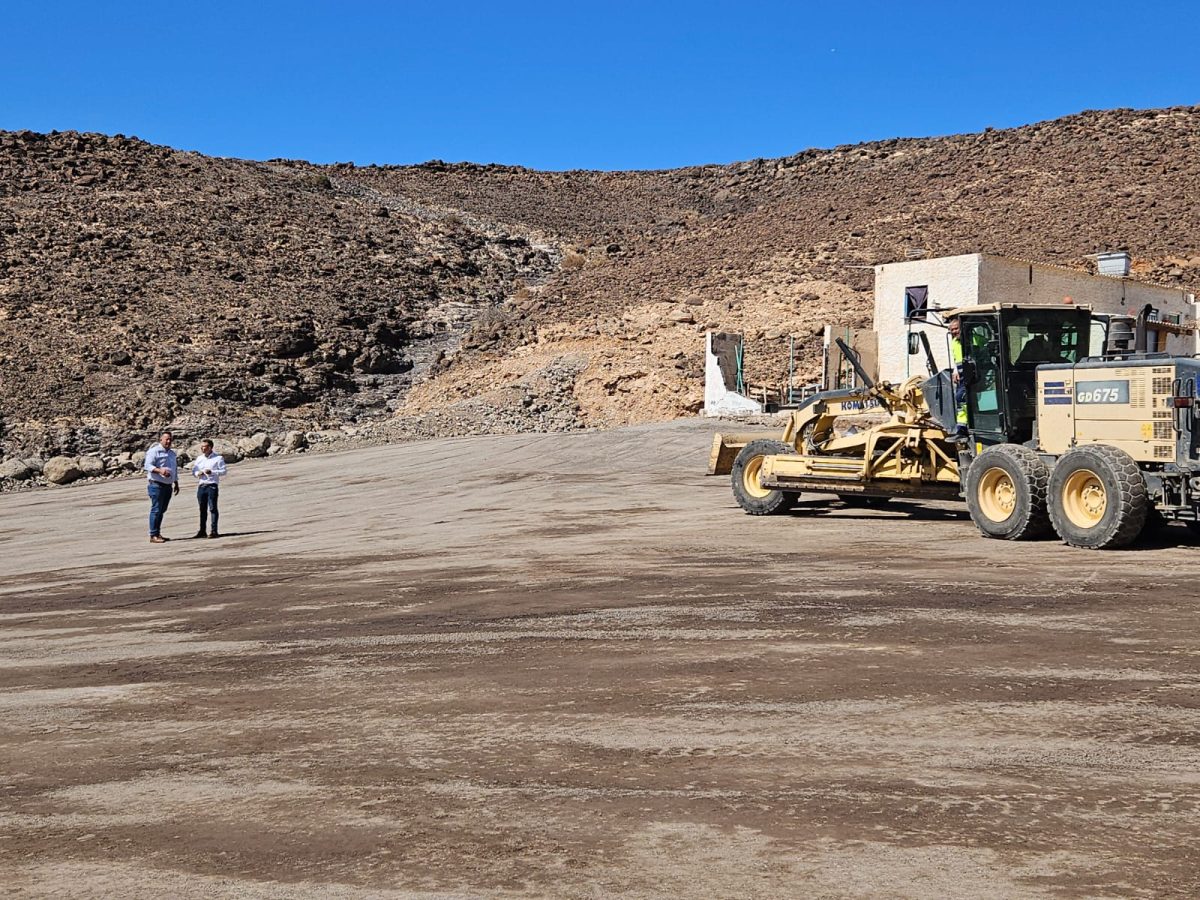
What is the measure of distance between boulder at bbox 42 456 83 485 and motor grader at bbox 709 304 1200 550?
19674 mm

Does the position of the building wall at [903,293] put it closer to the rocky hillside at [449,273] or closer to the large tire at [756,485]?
the rocky hillside at [449,273]

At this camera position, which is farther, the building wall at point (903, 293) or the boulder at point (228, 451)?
the boulder at point (228, 451)

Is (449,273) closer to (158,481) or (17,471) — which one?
(17,471)

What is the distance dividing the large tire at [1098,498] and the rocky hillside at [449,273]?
23.2 meters

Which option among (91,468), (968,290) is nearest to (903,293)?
(968,290)

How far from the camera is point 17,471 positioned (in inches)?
1286

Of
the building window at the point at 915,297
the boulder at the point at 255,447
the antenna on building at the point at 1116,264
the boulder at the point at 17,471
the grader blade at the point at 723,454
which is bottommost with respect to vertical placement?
the boulder at the point at 17,471

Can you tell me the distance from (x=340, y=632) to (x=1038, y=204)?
1850 inches

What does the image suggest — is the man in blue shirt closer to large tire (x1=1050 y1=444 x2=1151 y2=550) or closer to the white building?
large tire (x1=1050 y1=444 x2=1151 y2=550)

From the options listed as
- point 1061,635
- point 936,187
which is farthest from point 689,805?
point 936,187

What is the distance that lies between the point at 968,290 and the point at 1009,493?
17.4m

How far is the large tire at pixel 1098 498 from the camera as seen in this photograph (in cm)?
1280

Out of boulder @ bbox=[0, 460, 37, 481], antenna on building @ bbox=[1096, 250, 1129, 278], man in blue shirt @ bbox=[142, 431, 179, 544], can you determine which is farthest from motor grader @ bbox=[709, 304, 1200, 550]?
boulder @ bbox=[0, 460, 37, 481]

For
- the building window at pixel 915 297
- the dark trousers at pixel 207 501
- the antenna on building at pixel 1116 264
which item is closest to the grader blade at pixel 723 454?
the dark trousers at pixel 207 501
